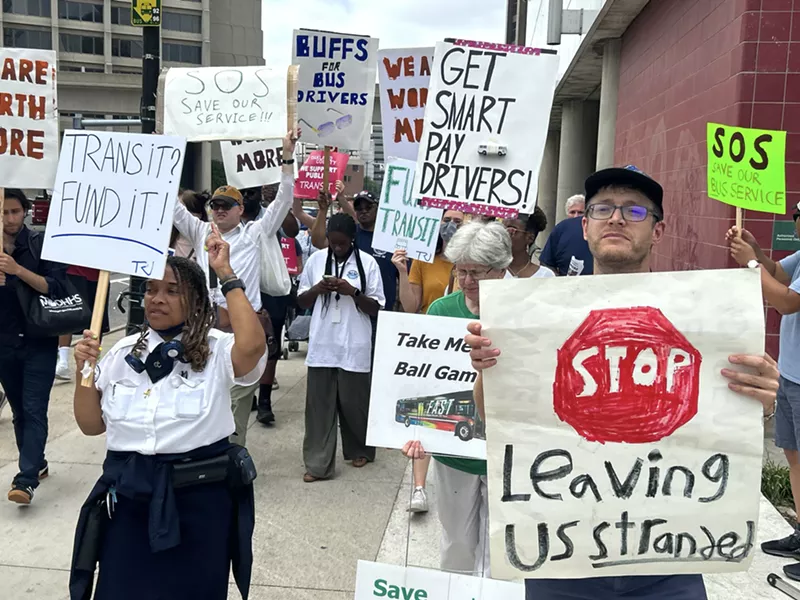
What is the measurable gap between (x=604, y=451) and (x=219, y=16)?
3118 inches

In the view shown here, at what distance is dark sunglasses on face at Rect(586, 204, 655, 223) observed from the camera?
2.19 m

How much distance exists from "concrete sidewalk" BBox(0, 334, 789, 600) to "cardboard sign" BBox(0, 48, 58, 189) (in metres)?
1.99

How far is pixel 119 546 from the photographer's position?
2746 millimetres

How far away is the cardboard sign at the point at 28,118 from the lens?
4258 mm

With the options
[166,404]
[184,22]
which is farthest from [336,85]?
[184,22]

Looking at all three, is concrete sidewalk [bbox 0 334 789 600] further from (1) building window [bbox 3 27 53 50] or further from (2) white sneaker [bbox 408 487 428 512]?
(1) building window [bbox 3 27 53 50]

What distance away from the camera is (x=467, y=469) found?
313 cm

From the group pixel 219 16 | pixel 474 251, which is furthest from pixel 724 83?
pixel 219 16

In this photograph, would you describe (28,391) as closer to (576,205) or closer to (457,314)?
(457,314)

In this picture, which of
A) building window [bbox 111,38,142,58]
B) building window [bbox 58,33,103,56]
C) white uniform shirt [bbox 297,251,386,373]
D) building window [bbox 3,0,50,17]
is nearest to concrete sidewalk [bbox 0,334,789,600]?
white uniform shirt [bbox 297,251,386,373]

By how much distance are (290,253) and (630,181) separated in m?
6.61

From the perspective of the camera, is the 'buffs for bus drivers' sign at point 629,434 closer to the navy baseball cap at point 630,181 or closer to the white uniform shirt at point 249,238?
the navy baseball cap at point 630,181

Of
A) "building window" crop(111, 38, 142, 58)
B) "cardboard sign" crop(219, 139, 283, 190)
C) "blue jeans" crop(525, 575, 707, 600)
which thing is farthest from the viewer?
"building window" crop(111, 38, 142, 58)

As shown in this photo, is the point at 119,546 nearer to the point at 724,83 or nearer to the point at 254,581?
the point at 254,581
